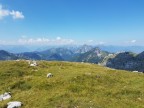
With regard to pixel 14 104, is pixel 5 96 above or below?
below

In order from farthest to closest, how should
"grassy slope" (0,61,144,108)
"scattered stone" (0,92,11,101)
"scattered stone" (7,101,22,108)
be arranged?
1. "scattered stone" (0,92,11,101)
2. "grassy slope" (0,61,144,108)
3. "scattered stone" (7,101,22,108)

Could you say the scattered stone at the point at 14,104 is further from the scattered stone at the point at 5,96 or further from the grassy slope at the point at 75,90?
the scattered stone at the point at 5,96

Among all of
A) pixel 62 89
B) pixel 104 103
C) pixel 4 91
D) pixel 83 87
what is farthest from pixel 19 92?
pixel 104 103

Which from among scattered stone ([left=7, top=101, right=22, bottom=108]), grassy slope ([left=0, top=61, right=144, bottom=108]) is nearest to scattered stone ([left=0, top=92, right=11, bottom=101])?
grassy slope ([left=0, top=61, right=144, bottom=108])

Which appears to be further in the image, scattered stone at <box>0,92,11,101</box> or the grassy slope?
scattered stone at <box>0,92,11,101</box>

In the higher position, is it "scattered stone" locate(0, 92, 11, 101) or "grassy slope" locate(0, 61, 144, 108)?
"grassy slope" locate(0, 61, 144, 108)

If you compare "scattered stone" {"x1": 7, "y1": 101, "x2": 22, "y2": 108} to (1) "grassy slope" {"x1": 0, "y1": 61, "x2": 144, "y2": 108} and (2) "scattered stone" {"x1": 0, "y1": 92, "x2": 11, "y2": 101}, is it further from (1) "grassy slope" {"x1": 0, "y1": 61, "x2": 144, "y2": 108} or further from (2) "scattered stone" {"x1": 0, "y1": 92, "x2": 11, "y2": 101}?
(2) "scattered stone" {"x1": 0, "y1": 92, "x2": 11, "y2": 101}

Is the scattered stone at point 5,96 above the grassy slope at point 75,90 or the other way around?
the other way around

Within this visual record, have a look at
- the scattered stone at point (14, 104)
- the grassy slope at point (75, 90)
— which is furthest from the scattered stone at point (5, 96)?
the scattered stone at point (14, 104)

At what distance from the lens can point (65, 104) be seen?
25.7 m

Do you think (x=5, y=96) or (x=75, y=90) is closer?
(x=5, y=96)

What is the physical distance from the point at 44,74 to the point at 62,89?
11325mm

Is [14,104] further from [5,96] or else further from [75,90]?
[75,90]

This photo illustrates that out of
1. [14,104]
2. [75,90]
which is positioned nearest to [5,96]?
[14,104]
